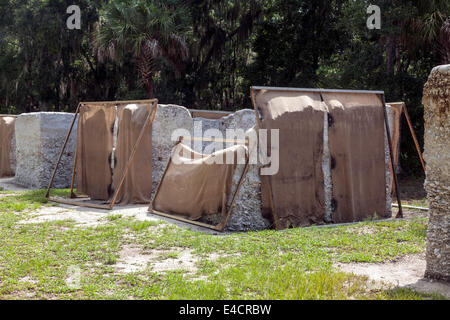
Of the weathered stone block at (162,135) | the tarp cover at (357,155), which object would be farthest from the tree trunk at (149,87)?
the tarp cover at (357,155)

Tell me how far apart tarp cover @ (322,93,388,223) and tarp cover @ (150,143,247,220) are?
1840 millimetres

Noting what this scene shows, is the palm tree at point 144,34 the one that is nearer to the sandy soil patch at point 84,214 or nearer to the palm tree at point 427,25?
the palm tree at point 427,25

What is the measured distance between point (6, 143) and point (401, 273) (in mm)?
15239

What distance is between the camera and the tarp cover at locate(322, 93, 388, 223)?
8.14 m

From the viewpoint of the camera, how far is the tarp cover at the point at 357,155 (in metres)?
8.14

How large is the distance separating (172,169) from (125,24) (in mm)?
11931

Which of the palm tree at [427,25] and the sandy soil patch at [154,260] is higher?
the palm tree at [427,25]

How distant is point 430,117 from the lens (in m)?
4.56

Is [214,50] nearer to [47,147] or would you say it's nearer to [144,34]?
[144,34]

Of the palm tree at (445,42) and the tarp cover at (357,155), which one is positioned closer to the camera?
the tarp cover at (357,155)

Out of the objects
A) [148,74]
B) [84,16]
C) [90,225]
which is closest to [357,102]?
[90,225]

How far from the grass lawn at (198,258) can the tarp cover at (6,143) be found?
9.32 metres

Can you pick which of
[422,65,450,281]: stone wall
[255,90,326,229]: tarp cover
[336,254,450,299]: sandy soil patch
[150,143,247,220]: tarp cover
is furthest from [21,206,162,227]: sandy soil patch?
[422,65,450,281]: stone wall

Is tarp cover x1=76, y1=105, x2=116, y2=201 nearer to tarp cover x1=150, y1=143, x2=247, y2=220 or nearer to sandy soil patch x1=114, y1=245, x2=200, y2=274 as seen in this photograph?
tarp cover x1=150, y1=143, x2=247, y2=220
